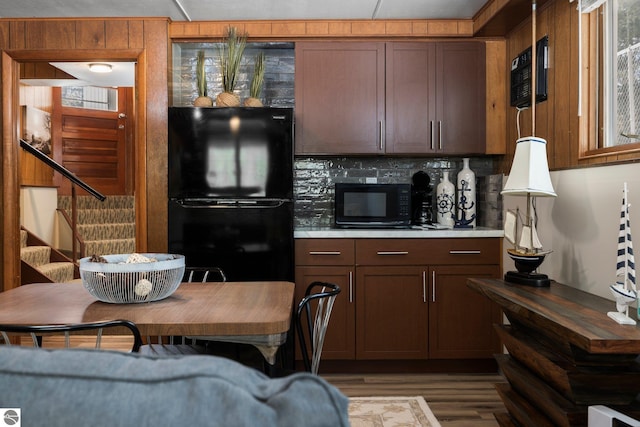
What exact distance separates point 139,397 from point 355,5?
10.8 feet

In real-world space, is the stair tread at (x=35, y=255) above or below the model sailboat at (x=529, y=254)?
below

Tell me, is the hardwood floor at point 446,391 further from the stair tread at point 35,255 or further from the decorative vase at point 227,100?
the stair tread at point 35,255

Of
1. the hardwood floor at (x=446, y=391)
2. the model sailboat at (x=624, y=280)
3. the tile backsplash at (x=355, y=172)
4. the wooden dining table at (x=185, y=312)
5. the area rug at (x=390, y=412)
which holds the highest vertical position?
the tile backsplash at (x=355, y=172)

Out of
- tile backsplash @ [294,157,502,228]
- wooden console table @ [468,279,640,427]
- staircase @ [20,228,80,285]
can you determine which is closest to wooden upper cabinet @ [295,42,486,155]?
tile backsplash @ [294,157,502,228]

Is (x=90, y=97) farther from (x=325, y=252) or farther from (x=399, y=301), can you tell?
(x=399, y=301)

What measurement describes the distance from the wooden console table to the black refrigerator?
5.13 feet

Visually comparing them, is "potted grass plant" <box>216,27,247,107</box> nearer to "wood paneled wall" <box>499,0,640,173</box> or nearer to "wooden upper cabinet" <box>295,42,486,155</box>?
"wooden upper cabinet" <box>295,42,486,155</box>

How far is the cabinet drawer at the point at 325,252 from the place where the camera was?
11.4ft

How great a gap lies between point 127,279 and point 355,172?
8.10ft

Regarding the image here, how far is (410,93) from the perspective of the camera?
12.1 feet

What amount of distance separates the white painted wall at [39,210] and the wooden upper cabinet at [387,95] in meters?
3.52

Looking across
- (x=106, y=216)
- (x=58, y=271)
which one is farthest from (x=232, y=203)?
(x=106, y=216)

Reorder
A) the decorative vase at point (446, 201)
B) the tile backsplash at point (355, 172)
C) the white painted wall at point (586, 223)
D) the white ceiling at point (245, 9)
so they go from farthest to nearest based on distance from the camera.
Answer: the tile backsplash at point (355, 172)
the decorative vase at point (446, 201)
the white ceiling at point (245, 9)
the white painted wall at point (586, 223)

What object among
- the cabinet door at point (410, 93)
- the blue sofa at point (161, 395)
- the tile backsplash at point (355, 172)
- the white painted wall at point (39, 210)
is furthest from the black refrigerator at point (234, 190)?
the white painted wall at point (39, 210)
